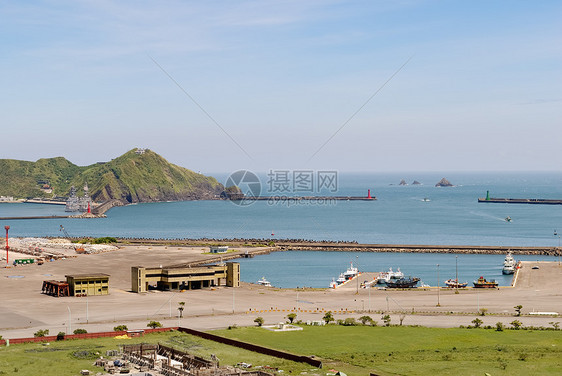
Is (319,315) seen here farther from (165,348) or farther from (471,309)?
(165,348)

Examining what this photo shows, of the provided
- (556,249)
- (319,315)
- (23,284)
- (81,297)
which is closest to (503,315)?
(319,315)

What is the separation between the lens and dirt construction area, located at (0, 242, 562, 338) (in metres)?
83.0

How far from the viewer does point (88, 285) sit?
105875 mm

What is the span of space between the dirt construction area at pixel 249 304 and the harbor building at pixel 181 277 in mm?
2206

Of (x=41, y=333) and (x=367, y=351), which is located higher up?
(x=41, y=333)

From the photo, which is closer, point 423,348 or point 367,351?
Result: point 367,351

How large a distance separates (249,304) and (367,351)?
110ft

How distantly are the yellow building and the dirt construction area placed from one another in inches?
74.8

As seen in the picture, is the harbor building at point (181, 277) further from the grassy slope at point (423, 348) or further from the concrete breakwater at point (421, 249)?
the concrete breakwater at point (421, 249)

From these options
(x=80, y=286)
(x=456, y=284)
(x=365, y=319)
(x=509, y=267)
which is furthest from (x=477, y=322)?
(x=509, y=267)

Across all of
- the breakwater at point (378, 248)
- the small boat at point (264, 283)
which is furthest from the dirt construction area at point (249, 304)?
the breakwater at point (378, 248)

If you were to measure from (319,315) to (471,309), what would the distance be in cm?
1977

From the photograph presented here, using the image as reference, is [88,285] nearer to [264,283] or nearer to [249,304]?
[249,304]

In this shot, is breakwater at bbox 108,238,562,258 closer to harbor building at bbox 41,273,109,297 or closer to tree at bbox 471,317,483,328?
harbor building at bbox 41,273,109,297
